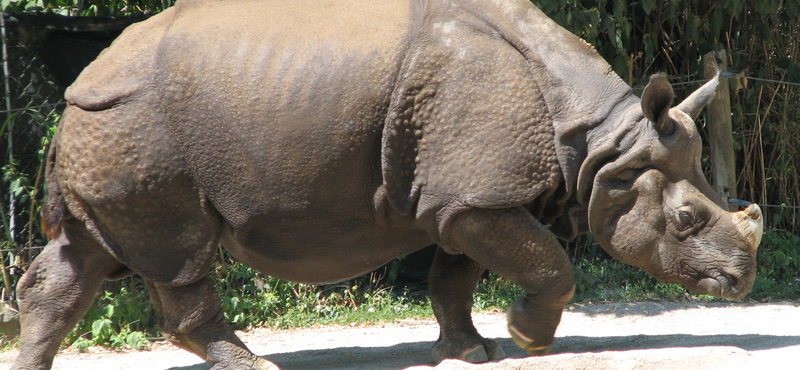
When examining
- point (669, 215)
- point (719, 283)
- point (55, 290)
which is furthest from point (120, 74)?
point (719, 283)

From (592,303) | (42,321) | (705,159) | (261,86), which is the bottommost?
(592,303)

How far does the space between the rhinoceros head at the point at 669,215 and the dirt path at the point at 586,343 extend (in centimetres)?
44

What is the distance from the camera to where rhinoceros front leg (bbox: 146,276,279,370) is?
13.5ft

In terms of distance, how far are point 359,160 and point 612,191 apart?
1164mm

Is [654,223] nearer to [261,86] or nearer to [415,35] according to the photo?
[415,35]

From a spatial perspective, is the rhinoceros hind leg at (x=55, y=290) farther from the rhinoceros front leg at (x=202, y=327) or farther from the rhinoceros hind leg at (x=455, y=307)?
the rhinoceros hind leg at (x=455, y=307)

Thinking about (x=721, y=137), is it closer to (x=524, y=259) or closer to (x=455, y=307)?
(x=455, y=307)

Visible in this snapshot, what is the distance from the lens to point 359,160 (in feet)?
13.0

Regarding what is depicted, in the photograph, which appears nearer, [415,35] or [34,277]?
[415,35]

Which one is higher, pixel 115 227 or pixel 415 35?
pixel 415 35

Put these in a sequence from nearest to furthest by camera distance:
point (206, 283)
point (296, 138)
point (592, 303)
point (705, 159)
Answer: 1. point (296, 138)
2. point (206, 283)
3. point (592, 303)
4. point (705, 159)

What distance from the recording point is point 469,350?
14.7ft

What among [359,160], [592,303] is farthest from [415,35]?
[592,303]

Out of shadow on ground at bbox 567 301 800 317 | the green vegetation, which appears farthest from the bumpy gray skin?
shadow on ground at bbox 567 301 800 317
